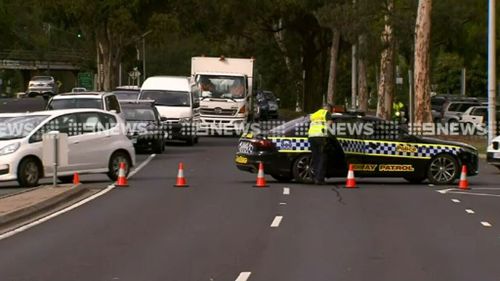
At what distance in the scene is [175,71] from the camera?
120750 millimetres

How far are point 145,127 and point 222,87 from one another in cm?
935

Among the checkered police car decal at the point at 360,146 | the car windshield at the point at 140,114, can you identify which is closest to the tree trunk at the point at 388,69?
the car windshield at the point at 140,114

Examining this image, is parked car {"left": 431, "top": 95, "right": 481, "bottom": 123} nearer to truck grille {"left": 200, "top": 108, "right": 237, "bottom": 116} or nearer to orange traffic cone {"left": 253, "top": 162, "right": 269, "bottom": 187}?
truck grille {"left": 200, "top": 108, "right": 237, "bottom": 116}

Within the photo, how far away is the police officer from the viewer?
19.4 metres

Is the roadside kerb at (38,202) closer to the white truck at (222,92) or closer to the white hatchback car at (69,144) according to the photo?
the white hatchback car at (69,144)

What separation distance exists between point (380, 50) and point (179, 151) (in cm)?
1997

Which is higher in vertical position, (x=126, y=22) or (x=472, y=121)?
(x=126, y=22)

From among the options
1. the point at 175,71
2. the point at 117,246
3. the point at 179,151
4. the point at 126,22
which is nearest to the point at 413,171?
the point at 117,246

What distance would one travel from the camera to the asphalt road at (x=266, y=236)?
393 inches

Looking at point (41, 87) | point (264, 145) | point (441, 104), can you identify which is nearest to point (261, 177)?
point (264, 145)

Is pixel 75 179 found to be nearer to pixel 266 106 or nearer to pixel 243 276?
pixel 243 276

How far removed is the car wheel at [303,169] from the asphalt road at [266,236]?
0.84 ft

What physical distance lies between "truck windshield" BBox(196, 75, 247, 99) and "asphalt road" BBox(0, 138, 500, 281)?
19409 millimetres

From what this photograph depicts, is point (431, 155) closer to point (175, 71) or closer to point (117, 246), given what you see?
point (117, 246)
